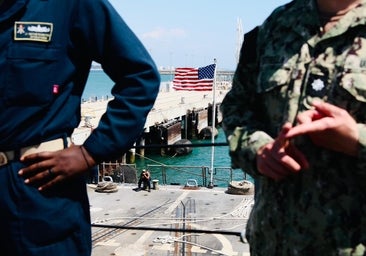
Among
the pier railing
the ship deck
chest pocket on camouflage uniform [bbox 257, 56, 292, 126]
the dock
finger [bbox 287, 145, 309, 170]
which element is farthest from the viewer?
the dock

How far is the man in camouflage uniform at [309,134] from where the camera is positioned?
149cm

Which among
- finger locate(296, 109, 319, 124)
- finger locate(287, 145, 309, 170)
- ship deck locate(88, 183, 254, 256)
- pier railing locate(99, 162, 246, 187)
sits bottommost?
pier railing locate(99, 162, 246, 187)

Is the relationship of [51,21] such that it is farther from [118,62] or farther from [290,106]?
[290,106]

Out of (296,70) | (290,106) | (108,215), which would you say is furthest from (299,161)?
(108,215)

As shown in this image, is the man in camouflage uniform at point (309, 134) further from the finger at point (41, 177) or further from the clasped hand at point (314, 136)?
the finger at point (41, 177)

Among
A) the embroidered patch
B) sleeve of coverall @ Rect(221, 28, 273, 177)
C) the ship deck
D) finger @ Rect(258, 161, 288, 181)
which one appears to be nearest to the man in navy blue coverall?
the embroidered patch

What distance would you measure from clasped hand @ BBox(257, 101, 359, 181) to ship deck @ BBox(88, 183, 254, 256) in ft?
24.0

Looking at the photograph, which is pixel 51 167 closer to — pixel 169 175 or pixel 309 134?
pixel 309 134

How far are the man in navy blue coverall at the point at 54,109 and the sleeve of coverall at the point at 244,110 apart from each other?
13.9 inches

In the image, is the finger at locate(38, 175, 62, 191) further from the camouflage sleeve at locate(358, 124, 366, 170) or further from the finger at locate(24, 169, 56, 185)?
the camouflage sleeve at locate(358, 124, 366, 170)

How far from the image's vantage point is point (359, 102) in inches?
59.2

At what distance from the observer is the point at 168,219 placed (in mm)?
13891

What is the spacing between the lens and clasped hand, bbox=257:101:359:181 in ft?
4.68

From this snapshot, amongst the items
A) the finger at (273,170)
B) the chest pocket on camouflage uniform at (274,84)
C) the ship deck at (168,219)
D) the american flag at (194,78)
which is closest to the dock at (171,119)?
the american flag at (194,78)
